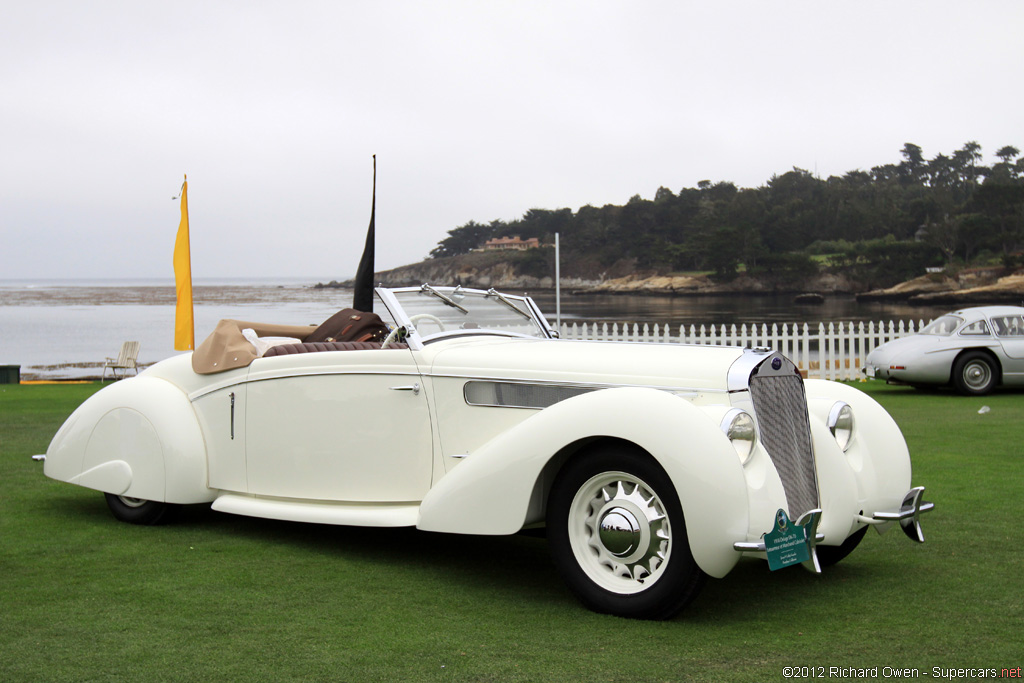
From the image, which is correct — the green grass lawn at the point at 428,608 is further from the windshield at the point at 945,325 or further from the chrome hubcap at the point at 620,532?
the windshield at the point at 945,325

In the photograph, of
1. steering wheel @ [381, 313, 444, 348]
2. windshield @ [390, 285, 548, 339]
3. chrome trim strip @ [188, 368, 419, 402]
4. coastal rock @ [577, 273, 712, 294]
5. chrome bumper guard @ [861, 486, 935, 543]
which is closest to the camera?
chrome bumper guard @ [861, 486, 935, 543]

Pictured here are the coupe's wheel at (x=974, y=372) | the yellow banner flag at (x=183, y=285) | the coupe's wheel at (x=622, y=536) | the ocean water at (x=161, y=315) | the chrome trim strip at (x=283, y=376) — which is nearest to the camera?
the coupe's wheel at (x=622, y=536)

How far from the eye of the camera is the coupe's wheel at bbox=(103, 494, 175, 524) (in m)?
5.79

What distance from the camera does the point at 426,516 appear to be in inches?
175

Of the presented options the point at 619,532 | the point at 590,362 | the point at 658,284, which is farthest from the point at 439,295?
the point at 658,284

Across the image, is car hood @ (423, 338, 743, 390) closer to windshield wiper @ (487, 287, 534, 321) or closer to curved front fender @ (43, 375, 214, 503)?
windshield wiper @ (487, 287, 534, 321)

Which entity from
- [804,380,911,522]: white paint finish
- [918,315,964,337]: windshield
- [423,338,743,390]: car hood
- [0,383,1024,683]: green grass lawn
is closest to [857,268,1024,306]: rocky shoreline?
[918,315,964,337]: windshield

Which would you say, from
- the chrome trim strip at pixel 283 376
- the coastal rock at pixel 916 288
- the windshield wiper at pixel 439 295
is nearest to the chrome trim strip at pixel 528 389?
the chrome trim strip at pixel 283 376

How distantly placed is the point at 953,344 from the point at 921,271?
60867mm

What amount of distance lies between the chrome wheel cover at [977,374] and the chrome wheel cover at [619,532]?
41.1 ft

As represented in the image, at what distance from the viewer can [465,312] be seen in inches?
225

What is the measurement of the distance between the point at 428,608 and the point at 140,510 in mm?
2707

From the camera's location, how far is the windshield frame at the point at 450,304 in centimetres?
512

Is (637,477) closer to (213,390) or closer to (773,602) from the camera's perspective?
(773,602)
